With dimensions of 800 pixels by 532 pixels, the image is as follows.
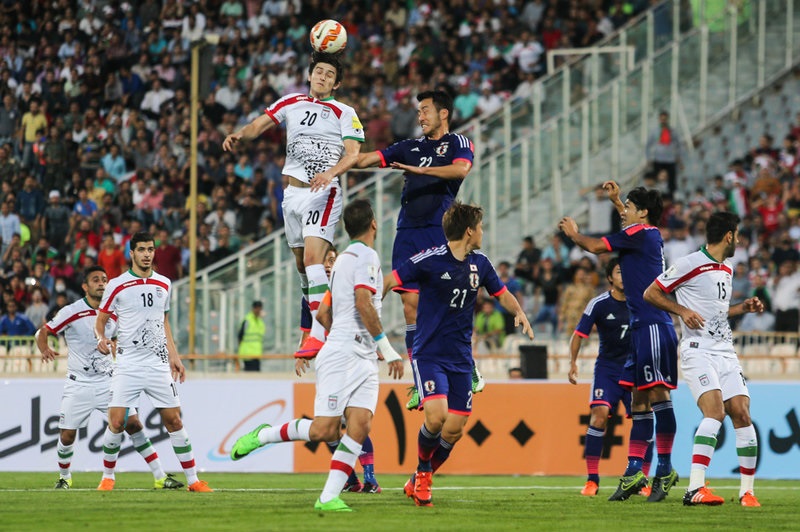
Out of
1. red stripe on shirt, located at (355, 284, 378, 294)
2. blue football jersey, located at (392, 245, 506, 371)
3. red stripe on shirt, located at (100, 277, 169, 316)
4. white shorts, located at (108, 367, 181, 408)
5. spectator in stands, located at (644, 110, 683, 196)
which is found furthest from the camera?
spectator in stands, located at (644, 110, 683, 196)

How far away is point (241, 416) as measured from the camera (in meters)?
19.7

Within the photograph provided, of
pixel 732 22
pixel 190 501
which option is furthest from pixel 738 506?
pixel 732 22

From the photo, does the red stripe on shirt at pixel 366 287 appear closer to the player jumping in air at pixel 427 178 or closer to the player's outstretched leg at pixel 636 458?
the player jumping in air at pixel 427 178

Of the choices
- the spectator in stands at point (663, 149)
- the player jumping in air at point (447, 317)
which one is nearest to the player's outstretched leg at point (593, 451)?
the player jumping in air at point (447, 317)

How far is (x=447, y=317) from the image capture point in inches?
466

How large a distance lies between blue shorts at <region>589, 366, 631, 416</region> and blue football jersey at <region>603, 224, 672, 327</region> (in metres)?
1.70

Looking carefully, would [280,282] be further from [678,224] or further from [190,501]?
[190,501]

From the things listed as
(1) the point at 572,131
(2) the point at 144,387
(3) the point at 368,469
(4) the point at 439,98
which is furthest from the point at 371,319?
(1) the point at 572,131

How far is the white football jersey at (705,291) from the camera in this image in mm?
12352

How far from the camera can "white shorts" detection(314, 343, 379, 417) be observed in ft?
36.7

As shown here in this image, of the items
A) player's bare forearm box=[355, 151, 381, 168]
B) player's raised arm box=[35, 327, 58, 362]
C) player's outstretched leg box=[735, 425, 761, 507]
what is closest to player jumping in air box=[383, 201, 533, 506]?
player's bare forearm box=[355, 151, 381, 168]

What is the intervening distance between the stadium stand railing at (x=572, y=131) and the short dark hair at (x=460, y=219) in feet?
34.5

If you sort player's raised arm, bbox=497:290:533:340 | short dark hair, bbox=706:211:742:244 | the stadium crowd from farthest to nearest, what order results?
the stadium crowd < short dark hair, bbox=706:211:742:244 < player's raised arm, bbox=497:290:533:340

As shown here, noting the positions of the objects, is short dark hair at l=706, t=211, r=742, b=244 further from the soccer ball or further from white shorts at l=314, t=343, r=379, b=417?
the soccer ball
